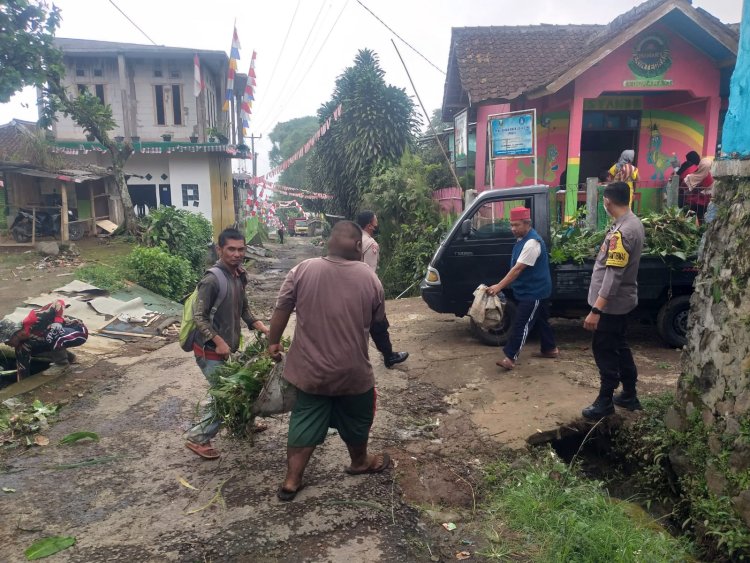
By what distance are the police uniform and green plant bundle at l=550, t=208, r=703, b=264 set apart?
2073 mm

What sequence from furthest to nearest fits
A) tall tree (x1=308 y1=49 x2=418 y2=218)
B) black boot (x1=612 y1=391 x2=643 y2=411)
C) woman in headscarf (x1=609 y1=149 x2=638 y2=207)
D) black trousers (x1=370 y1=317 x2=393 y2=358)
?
tall tree (x1=308 y1=49 x2=418 y2=218) < woman in headscarf (x1=609 y1=149 x2=638 y2=207) < black trousers (x1=370 y1=317 x2=393 y2=358) < black boot (x1=612 y1=391 x2=643 y2=411)

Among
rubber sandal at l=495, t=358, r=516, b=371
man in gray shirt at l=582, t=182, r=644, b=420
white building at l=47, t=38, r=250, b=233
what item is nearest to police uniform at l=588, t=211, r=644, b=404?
man in gray shirt at l=582, t=182, r=644, b=420

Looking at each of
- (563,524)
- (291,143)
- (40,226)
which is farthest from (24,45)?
(291,143)

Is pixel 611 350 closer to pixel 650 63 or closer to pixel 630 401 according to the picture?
pixel 630 401

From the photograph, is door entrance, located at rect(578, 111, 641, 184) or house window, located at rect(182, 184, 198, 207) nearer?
door entrance, located at rect(578, 111, 641, 184)

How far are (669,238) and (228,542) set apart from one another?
A: 5.70 meters

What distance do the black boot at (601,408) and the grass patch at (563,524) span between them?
35.3 inches

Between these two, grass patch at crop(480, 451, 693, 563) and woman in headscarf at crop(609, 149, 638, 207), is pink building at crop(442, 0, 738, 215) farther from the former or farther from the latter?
grass patch at crop(480, 451, 693, 563)

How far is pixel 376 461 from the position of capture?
379cm

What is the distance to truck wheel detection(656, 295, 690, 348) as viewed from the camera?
641 centimetres

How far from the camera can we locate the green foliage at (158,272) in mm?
11859

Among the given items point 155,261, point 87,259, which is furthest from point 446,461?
point 87,259

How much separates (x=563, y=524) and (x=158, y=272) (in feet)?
35.4

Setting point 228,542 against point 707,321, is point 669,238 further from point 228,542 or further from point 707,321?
point 228,542
